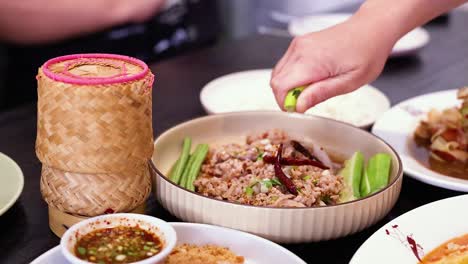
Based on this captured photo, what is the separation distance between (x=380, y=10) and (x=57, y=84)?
39.0 inches

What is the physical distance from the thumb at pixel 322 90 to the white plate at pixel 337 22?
1121mm

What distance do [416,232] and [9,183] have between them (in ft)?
3.33

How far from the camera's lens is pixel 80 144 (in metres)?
1.36

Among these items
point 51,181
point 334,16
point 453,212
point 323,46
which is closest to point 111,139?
point 51,181

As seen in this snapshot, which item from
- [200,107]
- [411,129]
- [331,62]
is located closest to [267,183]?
[331,62]

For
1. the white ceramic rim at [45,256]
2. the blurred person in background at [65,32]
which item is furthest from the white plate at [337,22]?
the white ceramic rim at [45,256]

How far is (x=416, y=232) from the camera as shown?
1443mm

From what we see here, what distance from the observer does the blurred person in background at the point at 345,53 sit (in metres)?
1.74

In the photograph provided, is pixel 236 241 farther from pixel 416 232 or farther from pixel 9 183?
pixel 9 183

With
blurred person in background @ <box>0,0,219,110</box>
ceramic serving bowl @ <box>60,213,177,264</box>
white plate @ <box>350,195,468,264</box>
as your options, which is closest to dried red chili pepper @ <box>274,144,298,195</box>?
white plate @ <box>350,195,468,264</box>

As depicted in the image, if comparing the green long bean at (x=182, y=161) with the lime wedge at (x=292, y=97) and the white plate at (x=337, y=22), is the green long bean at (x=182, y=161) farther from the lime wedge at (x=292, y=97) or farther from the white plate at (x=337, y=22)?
the white plate at (x=337, y=22)

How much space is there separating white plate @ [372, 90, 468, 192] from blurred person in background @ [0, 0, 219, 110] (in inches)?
78.2

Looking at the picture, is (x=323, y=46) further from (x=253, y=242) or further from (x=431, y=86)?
(x=431, y=86)

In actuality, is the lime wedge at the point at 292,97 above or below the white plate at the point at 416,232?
above
